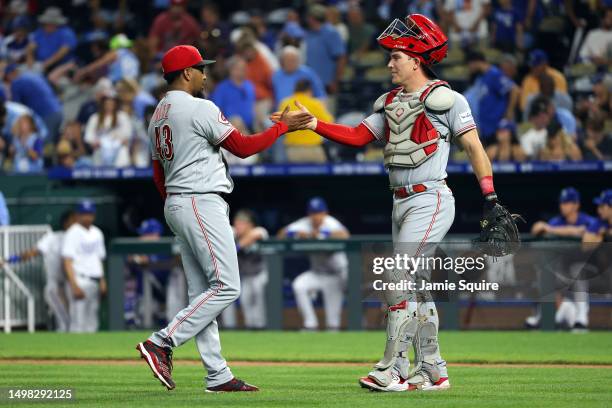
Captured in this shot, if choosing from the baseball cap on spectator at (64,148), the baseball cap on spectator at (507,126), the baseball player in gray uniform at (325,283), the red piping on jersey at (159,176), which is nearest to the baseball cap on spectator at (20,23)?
the baseball cap on spectator at (64,148)

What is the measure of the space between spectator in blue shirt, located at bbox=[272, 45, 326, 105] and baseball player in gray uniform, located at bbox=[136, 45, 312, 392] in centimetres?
833

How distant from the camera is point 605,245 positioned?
40.3 ft

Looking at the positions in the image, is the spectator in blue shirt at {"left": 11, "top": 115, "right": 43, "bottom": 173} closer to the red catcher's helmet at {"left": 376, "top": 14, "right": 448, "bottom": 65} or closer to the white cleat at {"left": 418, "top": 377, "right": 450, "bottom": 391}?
the red catcher's helmet at {"left": 376, "top": 14, "right": 448, "bottom": 65}

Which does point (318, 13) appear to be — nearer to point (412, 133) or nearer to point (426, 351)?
point (412, 133)

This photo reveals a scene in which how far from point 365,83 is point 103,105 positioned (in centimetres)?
334

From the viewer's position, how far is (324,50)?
16516 millimetres

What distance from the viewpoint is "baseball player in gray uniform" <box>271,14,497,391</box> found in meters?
6.77

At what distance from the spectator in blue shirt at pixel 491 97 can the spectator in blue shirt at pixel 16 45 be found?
6.93 meters

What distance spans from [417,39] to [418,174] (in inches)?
29.5

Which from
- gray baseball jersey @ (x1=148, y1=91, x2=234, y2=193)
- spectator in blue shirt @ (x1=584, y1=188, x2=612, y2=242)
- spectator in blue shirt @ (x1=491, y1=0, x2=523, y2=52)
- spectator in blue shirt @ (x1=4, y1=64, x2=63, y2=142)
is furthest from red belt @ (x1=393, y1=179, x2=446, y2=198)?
spectator in blue shirt @ (x1=4, y1=64, x2=63, y2=142)

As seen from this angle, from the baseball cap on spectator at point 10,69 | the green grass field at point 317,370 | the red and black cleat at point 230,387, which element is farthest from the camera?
the baseball cap on spectator at point 10,69

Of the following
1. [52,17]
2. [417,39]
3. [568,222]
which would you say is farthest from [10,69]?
[417,39]

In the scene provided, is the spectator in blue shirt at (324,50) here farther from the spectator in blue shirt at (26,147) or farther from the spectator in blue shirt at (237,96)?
the spectator in blue shirt at (26,147)

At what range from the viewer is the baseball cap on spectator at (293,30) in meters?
16.9
